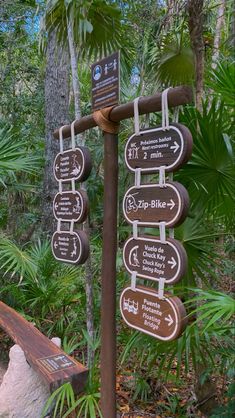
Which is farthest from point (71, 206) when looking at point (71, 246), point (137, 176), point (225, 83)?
point (225, 83)

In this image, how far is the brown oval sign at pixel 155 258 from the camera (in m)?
1.66

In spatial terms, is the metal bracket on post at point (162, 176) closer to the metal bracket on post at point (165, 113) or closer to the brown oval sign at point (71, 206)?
the metal bracket on post at point (165, 113)

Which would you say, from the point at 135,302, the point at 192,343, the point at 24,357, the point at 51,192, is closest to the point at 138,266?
the point at 135,302

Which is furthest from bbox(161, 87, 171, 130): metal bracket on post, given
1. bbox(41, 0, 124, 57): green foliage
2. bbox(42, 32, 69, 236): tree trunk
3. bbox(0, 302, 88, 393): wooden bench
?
bbox(42, 32, 69, 236): tree trunk

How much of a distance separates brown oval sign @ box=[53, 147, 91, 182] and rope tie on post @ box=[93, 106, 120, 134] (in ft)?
0.71

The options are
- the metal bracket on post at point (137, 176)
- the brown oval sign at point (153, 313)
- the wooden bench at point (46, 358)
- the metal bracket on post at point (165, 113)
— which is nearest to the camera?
the brown oval sign at point (153, 313)

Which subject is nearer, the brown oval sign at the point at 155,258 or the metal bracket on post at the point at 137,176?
the brown oval sign at the point at 155,258

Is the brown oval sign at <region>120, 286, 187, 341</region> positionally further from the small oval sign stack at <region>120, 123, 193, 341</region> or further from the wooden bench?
the wooden bench

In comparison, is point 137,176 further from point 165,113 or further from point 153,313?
point 153,313

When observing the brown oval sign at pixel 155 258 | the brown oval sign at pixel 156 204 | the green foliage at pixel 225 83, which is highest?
the green foliage at pixel 225 83

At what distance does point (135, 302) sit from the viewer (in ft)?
6.33

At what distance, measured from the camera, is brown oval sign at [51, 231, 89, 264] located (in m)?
2.37

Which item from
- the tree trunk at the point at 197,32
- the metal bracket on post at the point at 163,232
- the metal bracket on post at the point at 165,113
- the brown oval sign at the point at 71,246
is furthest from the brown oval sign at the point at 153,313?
the tree trunk at the point at 197,32

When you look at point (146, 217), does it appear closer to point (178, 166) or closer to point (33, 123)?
point (178, 166)
